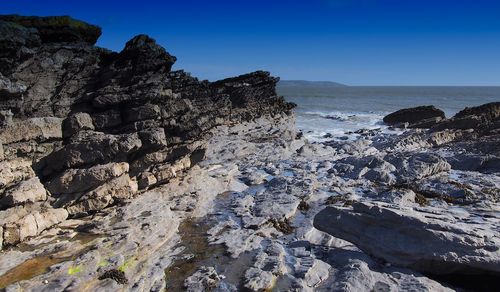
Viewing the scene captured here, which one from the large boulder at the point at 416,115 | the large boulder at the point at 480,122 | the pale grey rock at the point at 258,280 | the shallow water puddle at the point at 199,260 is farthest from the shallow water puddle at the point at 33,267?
the large boulder at the point at 416,115

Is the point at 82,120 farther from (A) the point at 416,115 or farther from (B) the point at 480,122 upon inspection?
(A) the point at 416,115

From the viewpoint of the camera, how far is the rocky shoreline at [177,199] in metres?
11.1

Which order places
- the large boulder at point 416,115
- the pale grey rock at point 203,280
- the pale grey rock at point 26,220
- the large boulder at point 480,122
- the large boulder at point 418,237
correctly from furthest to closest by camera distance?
the large boulder at point 416,115 → the large boulder at point 480,122 → the pale grey rock at point 26,220 → the pale grey rock at point 203,280 → the large boulder at point 418,237

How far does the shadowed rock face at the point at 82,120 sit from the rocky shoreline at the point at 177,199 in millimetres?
59

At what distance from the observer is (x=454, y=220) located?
12125 mm

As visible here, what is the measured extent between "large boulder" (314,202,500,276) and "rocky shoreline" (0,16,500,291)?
33 millimetres

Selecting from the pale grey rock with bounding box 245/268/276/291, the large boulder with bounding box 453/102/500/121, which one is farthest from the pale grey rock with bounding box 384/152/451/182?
the large boulder with bounding box 453/102/500/121

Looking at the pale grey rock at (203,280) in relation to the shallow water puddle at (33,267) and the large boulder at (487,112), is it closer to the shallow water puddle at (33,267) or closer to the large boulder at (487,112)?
the shallow water puddle at (33,267)

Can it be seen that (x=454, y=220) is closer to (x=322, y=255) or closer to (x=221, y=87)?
(x=322, y=255)

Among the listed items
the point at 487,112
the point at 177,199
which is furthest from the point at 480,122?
the point at 177,199

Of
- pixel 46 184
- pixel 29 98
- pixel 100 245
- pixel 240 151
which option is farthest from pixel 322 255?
pixel 240 151

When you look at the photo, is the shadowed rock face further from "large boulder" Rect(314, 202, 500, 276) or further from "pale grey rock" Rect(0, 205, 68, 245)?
"large boulder" Rect(314, 202, 500, 276)

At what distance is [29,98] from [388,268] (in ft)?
46.8

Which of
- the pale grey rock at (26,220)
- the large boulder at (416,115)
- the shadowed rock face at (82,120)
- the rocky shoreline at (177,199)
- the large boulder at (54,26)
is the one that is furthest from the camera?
the large boulder at (416,115)
